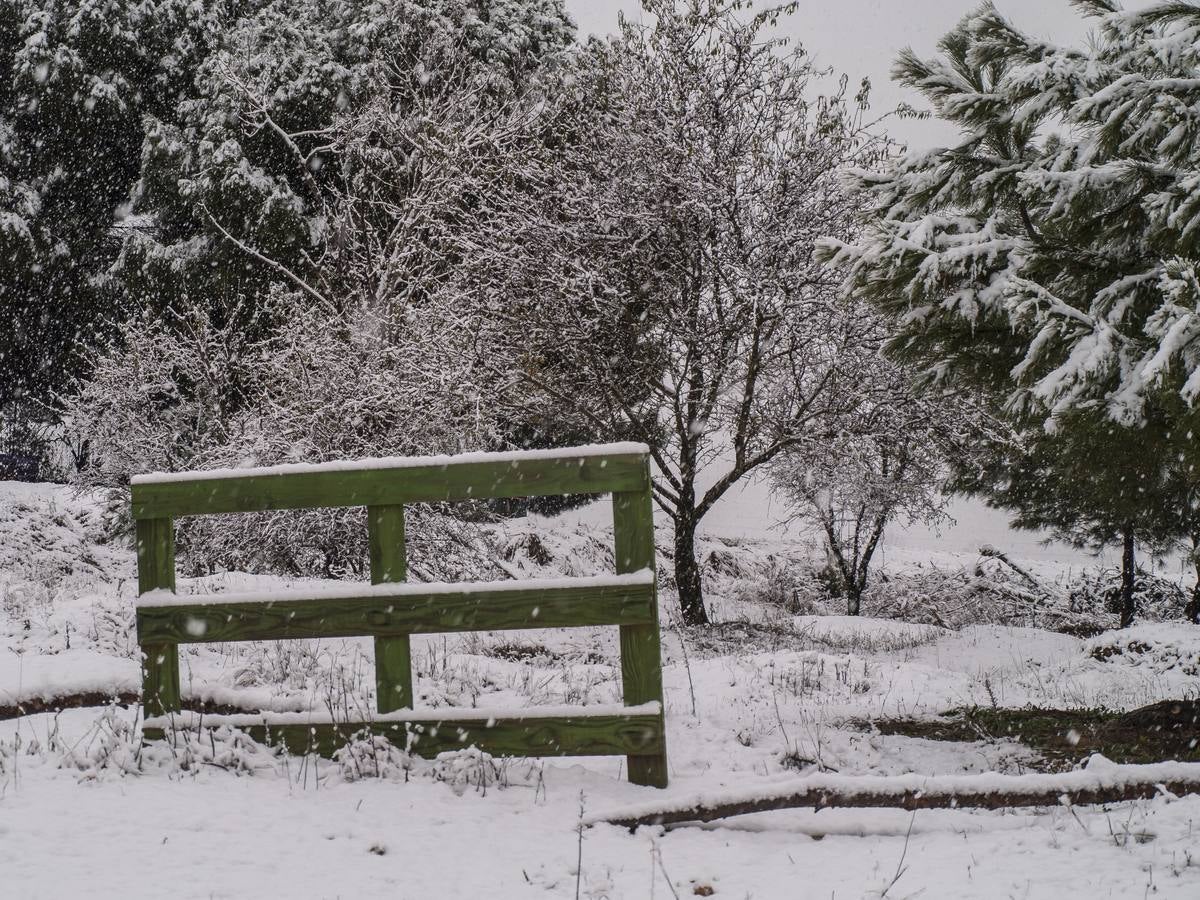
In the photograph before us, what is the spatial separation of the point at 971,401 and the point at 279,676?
30.8ft

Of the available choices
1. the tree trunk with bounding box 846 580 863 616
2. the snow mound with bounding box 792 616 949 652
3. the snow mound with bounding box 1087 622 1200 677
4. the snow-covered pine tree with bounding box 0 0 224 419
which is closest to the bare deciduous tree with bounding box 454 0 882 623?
the snow mound with bounding box 792 616 949 652

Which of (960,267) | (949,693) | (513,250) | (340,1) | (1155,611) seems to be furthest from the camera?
(340,1)

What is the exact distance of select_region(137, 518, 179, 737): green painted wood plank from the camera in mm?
4352

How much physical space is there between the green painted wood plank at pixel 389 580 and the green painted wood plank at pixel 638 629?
961 mm

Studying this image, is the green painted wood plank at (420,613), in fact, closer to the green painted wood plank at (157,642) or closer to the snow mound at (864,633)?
the green painted wood plank at (157,642)

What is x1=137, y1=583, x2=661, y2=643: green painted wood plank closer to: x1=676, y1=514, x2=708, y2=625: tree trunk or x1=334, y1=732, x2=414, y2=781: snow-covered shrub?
x1=334, y1=732, x2=414, y2=781: snow-covered shrub

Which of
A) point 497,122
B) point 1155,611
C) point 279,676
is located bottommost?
point 1155,611

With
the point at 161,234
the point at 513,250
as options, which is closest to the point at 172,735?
the point at 513,250

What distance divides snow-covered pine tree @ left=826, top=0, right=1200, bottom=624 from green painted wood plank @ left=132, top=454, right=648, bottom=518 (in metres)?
2.12

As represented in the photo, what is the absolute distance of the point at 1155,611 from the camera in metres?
17.0

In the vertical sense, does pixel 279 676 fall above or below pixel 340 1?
below

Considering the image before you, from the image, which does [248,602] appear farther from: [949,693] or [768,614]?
[768,614]

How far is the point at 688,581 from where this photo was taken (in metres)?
13.7

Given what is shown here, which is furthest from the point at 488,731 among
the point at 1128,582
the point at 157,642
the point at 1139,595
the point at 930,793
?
the point at 1139,595
